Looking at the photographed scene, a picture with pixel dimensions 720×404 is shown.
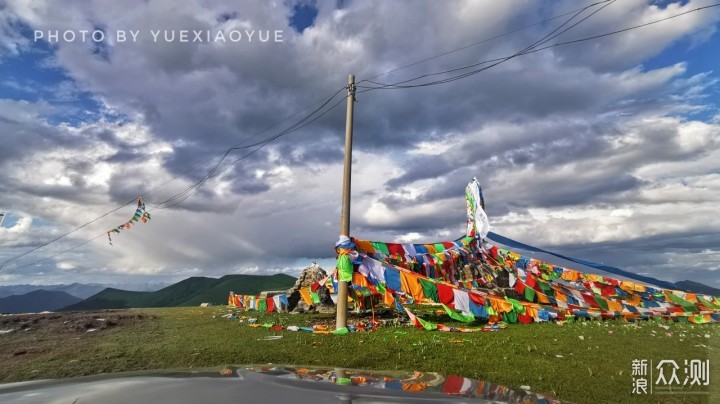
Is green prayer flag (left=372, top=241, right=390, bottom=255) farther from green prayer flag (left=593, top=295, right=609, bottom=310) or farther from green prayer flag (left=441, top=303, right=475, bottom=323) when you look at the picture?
green prayer flag (left=593, top=295, right=609, bottom=310)

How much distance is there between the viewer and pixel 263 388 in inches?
217

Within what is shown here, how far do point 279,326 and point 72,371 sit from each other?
6431 millimetres

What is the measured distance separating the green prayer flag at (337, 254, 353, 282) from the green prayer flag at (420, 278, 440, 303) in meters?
2.54

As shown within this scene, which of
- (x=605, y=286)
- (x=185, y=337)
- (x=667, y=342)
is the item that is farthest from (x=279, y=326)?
(x=605, y=286)

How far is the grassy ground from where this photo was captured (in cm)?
713

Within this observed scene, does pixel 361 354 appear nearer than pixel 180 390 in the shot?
No

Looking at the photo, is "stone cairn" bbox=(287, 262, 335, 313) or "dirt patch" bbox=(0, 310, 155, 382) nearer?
"dirt patch" bbox=(0, 310, 155, 382)

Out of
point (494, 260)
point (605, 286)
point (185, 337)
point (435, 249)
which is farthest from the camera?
point (494, 260)

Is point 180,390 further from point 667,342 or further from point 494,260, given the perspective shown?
point 494,260

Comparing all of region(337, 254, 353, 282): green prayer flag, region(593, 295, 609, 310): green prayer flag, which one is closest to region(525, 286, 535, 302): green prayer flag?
region(593, 295, 609, 310): green prayer flag

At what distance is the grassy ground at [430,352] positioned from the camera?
713 cm

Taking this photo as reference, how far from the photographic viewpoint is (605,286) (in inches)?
766

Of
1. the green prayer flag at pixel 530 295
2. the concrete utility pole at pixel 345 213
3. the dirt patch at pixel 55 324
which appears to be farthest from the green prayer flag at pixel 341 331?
the green prayer flag at pixel 530 295

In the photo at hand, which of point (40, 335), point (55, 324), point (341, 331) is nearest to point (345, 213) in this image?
point (341, 331)
